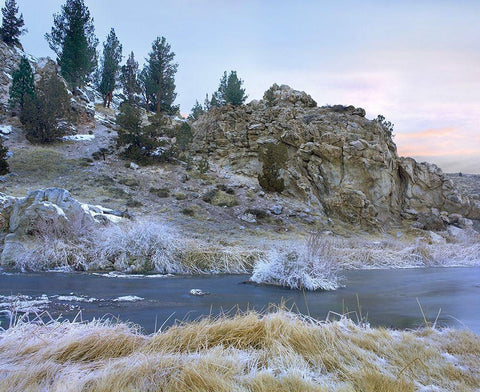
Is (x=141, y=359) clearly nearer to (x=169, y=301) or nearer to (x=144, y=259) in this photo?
(x=169, y=301)

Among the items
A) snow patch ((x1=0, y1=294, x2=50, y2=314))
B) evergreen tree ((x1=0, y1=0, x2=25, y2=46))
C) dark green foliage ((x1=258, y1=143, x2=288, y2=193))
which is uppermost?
evergreen tree ((x1=0, y1=0, x2=25, y2=46))

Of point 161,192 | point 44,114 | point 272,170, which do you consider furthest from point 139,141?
point 272,170

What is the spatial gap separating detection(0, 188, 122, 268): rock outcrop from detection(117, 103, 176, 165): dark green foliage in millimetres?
14491

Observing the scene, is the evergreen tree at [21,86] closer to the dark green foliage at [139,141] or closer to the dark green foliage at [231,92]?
the dark green foliage at [139,141]

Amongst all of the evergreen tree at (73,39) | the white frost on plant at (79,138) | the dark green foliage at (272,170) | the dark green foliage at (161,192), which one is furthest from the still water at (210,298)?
the evergreen tree at (73,39)

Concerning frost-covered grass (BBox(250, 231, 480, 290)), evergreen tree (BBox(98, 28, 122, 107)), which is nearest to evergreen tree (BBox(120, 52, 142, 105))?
evergreen tree (BBox(98, 28, 122, 107))

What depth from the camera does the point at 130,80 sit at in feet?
140

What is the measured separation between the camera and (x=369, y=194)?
32.0 meters

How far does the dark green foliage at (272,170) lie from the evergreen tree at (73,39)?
22108 millimetres

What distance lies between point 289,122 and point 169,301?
2833 cm

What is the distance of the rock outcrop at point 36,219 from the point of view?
11336 millimetres

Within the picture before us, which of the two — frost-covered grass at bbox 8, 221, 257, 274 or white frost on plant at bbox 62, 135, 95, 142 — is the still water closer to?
frost-covered grass at bbox 8, 221, 257, 274

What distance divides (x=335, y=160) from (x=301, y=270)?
23.5 meters

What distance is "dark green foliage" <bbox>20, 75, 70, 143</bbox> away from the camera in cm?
2686
